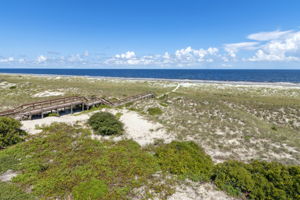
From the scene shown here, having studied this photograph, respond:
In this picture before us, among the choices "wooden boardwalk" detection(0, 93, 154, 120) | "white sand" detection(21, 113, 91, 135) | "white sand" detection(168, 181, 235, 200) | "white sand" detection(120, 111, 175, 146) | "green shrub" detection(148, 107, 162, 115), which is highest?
"wooden boardwalk" detection(0, 93, 154, 120)

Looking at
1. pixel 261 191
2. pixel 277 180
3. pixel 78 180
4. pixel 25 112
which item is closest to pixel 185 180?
pixel 261 191

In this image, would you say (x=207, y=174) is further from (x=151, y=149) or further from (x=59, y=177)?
(x=59, y=177)

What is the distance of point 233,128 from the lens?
1656 cm

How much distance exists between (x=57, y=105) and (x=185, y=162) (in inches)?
740

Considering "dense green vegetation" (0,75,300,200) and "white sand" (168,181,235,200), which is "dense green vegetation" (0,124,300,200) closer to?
"dense green vegetation" (0,75,300,200)

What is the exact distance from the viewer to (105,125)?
14922mm

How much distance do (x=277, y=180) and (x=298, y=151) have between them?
7.65m

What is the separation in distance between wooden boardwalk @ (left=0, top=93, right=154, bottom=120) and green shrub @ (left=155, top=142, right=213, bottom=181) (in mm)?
16088

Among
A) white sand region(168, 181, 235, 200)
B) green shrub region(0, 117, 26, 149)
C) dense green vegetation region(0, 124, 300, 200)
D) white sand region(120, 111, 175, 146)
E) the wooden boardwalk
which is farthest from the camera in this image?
the wooden boardwalk

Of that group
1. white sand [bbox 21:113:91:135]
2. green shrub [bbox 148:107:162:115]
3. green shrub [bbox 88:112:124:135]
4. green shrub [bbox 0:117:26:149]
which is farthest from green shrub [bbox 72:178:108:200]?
green shrub [bbox 148:107:162:115]

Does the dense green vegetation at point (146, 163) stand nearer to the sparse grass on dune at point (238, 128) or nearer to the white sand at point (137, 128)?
the sparse grass on dune at point (238, 128)

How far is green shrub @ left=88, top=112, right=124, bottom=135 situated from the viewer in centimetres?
1445

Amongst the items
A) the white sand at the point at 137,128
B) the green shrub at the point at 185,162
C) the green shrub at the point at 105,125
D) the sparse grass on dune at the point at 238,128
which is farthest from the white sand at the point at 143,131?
the green shrub at the point at 185,162

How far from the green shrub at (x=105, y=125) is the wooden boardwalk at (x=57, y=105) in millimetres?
7504
